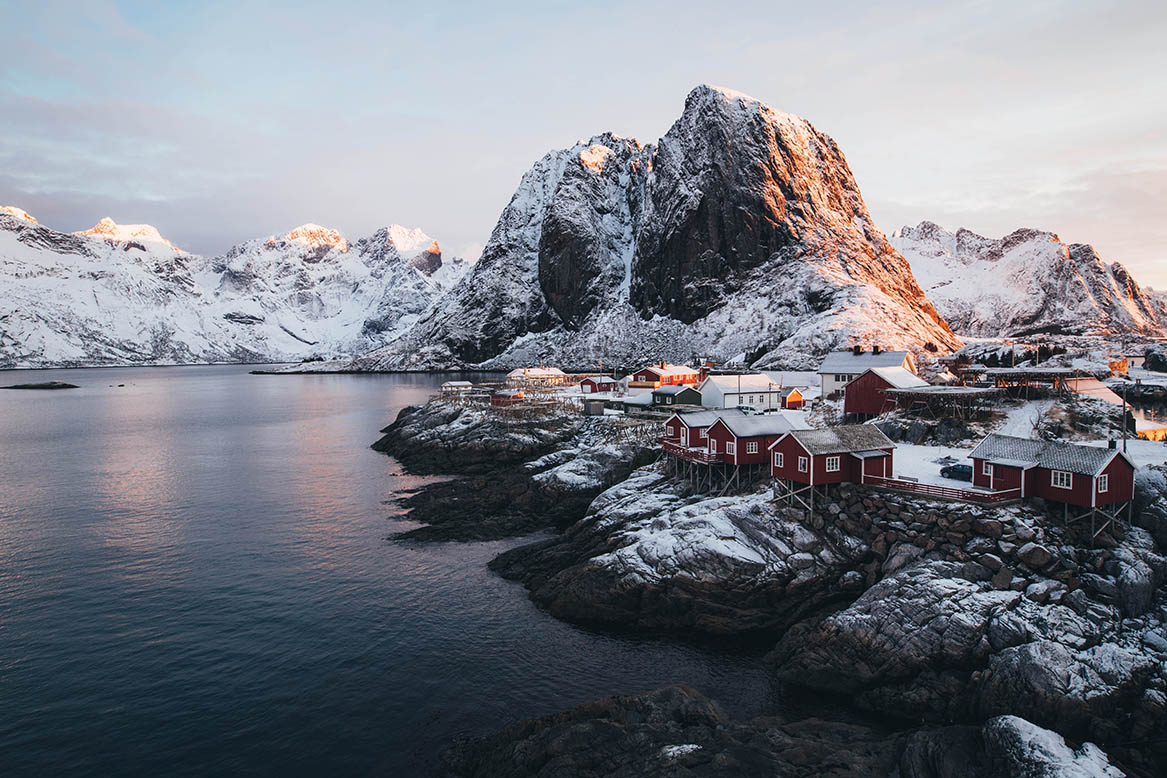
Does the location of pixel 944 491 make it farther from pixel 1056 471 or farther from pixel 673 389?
pixel 673 389

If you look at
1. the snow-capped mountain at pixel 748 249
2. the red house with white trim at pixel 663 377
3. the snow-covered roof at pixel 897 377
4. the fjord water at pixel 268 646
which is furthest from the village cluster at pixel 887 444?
the snow-capped mountain at pixel 748 249

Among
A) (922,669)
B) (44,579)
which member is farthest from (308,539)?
(922,669)

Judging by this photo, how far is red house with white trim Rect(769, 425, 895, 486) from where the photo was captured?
3656 centimetres

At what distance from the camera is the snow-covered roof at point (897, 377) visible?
57.0m

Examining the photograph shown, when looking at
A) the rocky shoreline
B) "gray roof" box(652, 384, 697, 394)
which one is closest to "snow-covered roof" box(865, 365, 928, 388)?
"gray roof" box(652, 384, 697, 394)

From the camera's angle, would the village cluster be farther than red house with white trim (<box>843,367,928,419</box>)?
No

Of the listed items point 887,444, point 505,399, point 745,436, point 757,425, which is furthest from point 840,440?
point 505,399

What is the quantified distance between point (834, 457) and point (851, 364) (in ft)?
126

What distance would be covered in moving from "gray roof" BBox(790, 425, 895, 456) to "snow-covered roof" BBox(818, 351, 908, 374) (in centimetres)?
3259

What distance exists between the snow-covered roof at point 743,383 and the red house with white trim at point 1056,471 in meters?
34.7

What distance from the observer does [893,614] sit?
2709cm

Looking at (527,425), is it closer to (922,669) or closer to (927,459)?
(927,459)

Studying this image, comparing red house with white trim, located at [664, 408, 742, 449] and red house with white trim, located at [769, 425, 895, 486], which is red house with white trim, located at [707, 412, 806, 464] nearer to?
red house with white trim, located at [664, 408, 742, 449]

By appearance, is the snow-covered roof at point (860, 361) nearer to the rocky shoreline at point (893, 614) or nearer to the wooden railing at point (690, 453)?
the wooden railing at point (690, 453)
